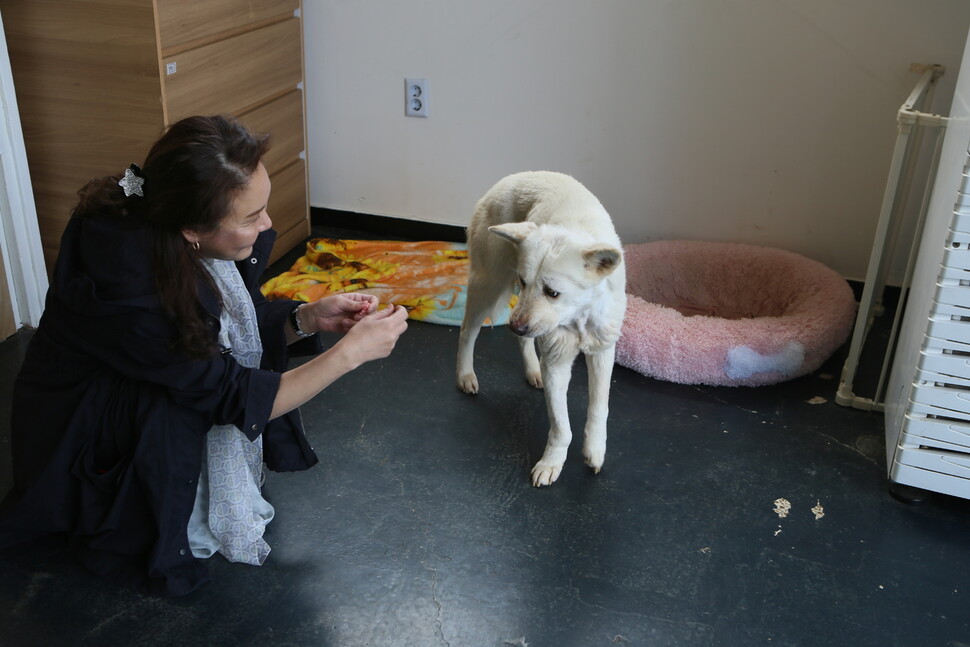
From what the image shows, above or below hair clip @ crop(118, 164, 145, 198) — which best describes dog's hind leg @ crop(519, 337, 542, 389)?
below

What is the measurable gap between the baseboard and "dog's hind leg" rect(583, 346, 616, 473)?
154 centimetres

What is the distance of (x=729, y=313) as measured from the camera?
3102 millimetres

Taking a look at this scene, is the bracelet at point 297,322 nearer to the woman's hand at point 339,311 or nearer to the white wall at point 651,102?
the woman's hand at point 339,311

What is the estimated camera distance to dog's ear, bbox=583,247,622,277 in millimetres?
1839

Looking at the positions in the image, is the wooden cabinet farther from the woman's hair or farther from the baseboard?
the woman's hair

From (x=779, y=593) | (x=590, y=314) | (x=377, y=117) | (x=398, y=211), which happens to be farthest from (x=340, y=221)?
(x=779, y=593)

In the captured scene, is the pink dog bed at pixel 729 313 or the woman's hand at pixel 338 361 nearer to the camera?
the woman's hand at pixel 338 361

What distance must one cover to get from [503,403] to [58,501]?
120 cm

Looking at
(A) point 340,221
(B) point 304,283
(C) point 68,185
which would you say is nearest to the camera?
(C) point 68,185

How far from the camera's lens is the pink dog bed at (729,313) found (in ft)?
8.54

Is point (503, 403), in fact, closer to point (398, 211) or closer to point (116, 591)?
point (116, 591)

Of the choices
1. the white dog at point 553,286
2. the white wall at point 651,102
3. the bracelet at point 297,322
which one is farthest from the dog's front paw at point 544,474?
the white wall at point 651,102

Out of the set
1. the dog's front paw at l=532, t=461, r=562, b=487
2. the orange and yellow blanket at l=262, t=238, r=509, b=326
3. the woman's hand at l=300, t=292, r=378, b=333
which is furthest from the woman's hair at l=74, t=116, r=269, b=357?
the orange and yellow blanket at l=262, t=238, r=509, b=326

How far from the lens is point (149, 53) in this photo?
2457mm
